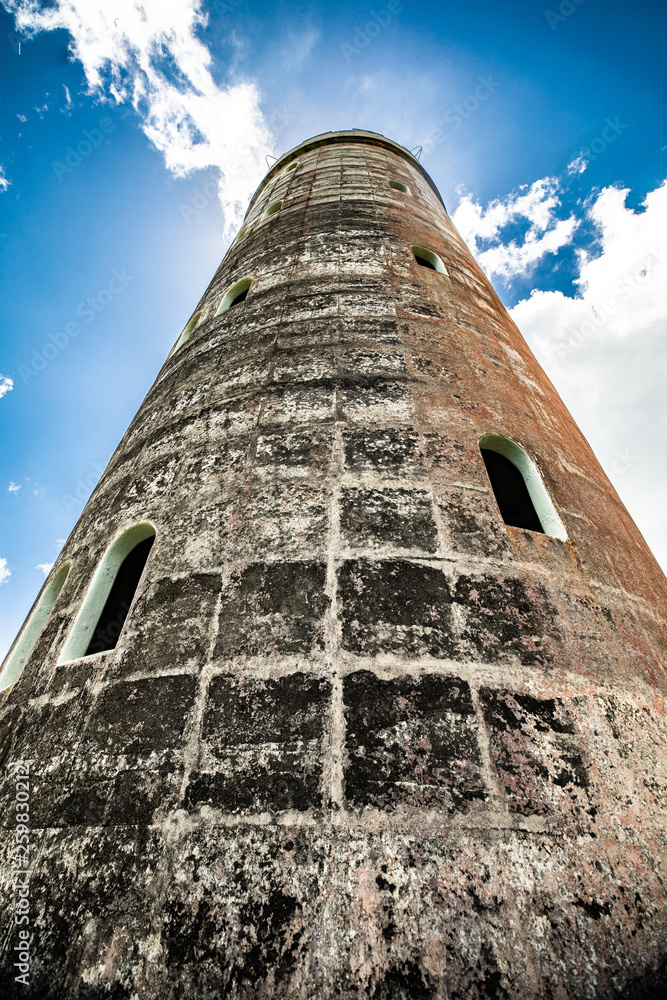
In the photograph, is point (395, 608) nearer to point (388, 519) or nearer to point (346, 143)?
point (388, 519)

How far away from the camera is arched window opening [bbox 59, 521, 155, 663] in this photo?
352 cm

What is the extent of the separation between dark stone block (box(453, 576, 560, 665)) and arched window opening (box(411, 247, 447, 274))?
481 cm

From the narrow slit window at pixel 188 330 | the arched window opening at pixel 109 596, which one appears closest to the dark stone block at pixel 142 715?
the arched window opening at pixel 109 596

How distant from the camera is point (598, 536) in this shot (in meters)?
3.88

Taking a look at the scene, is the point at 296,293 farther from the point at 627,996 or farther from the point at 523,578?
the point at 627,996

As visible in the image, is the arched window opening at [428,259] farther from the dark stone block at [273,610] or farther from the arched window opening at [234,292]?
the dark stone block at [273,610]

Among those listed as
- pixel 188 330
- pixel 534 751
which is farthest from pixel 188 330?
pixel 534 751

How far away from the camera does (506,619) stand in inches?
113

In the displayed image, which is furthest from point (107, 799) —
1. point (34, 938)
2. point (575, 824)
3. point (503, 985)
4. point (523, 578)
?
point (523, 578)

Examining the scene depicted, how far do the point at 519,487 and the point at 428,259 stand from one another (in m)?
3.73

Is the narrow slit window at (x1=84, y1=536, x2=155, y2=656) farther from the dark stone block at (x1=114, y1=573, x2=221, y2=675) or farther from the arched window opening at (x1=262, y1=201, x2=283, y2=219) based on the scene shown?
the arched window opening at (x1=262, y1=201, x2=283, y2=219)

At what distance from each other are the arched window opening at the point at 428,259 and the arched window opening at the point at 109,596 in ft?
16.3

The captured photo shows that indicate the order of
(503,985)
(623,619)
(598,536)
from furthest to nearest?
(598,536) < (623,619) < (503,985)

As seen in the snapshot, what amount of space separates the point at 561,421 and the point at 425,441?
234 cm
